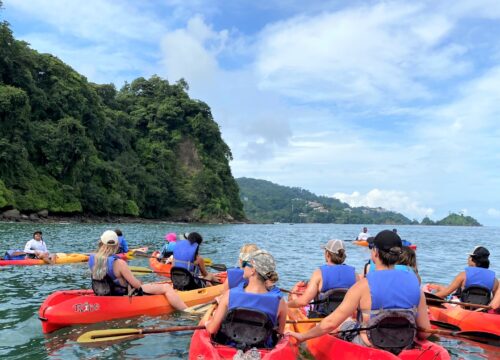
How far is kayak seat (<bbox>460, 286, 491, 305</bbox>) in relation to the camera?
27.3 ft

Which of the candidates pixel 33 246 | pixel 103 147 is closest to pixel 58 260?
pixel 33 246

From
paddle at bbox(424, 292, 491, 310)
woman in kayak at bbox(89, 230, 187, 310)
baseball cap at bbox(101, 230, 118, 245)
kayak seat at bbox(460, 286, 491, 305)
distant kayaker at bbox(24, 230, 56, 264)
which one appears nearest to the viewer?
baseball cap at bbox(101, 230, 118, 245)

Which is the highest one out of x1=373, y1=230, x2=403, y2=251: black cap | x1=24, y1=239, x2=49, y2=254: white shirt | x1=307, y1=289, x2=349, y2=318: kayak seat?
x1=373, y1=230, x2=403, y2=251: black cap

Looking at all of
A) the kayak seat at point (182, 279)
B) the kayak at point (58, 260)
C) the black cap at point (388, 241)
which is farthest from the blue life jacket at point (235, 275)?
the kayak at point (58, 260)

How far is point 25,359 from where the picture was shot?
6348 millimetres

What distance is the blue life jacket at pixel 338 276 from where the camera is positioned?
6.73 meters

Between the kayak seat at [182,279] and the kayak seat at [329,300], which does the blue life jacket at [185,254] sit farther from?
the kayak seat at [329,300]

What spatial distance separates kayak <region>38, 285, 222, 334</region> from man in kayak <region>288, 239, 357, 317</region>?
11.4ft

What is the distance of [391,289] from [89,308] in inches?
224

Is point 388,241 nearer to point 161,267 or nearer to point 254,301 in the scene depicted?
point 254,301

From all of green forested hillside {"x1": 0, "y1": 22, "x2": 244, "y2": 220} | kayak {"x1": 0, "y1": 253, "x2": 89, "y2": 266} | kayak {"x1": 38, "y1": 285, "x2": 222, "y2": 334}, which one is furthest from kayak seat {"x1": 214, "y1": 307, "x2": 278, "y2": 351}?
green forested hillside {"x1": 0, "y1": 22, "x2": 244, "y2": 220}

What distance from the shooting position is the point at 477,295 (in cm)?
841

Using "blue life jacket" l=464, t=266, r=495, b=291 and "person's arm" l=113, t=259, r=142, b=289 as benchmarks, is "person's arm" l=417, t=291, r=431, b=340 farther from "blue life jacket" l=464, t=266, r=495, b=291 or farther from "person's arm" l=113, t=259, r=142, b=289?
"person's arm" l=113, t=259, r=142, b=289

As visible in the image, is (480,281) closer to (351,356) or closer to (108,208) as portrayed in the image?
(351,356)
